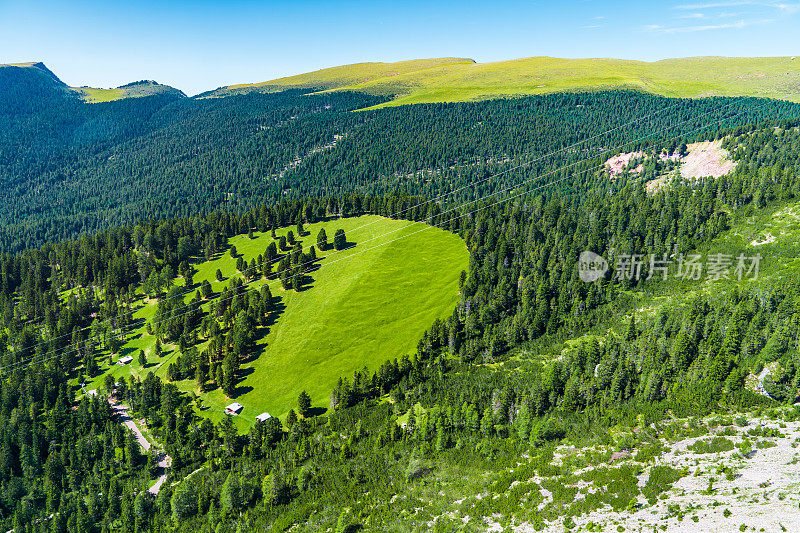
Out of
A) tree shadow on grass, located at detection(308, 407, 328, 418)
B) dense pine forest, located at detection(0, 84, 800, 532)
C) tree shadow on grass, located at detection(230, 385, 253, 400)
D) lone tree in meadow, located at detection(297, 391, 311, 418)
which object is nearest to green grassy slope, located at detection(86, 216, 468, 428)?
tree shadow on grass, located at detection(230, 385, 253, 400)

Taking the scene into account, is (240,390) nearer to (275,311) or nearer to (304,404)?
(304,404)

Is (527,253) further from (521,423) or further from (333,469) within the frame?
(333,469)

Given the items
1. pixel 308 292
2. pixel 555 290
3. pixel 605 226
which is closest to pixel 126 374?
pixel 308 292

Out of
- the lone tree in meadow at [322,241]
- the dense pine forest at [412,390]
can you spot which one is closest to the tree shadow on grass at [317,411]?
the dense pine forest at [412,390]

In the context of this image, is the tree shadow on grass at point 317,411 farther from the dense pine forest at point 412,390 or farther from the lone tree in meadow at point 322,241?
the lone tree in meadow at point 322,241

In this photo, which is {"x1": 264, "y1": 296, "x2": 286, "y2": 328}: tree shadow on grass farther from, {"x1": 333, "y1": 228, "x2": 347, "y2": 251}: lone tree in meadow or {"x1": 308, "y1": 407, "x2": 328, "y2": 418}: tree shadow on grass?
{"x1": 308, "y1": 407, "x2": 328, "y2": 418}: tree shadow on grass

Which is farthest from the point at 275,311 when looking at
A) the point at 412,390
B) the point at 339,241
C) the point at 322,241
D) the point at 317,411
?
the point at 412,390
